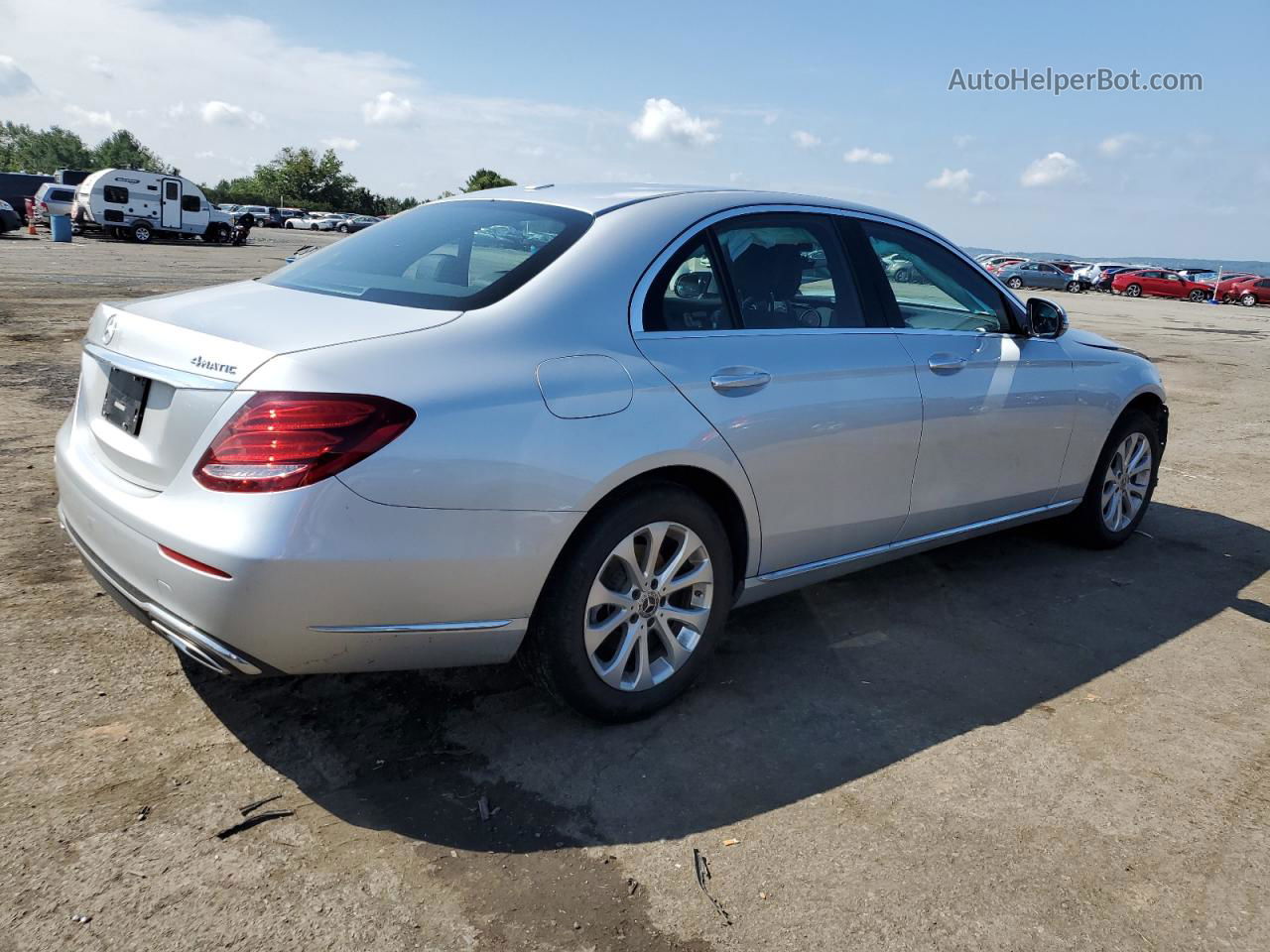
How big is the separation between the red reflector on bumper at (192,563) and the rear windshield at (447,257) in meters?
0.93

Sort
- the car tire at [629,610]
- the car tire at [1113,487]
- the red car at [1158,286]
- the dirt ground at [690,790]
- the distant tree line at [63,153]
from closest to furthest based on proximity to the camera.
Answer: the dirt ground at [690,790]
the car tire at [629,610]
the car tire at [1113,487]
the red car at [1158,286]
the distant tree line at [63,153]

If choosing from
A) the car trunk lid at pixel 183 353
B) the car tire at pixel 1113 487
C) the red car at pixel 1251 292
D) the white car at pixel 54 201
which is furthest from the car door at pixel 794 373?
the red car at pixel 1251 292

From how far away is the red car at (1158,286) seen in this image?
46438 mm

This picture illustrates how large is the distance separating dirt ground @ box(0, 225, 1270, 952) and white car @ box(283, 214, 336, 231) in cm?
7254

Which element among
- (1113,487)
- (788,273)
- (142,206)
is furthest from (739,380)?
(142,206)

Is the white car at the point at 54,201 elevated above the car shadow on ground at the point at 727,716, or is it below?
above

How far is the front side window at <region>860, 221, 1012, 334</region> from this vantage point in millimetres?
3949

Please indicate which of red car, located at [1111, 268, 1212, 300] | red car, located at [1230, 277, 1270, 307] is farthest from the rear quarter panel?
red car, located at [1111, 268, 1212, 300]

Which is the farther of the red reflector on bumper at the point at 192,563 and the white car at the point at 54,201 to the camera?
the white car at the point at 54,201

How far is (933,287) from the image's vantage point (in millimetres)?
4164

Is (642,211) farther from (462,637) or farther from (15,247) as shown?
(15,247)

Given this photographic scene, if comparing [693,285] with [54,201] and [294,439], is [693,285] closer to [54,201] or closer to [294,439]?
[294,439]

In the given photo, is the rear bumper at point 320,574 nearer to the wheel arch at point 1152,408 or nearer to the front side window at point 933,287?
the front side window at point 933,287

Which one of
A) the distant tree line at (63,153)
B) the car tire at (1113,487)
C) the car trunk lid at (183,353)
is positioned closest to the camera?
the car trunk lid at (183,353)
